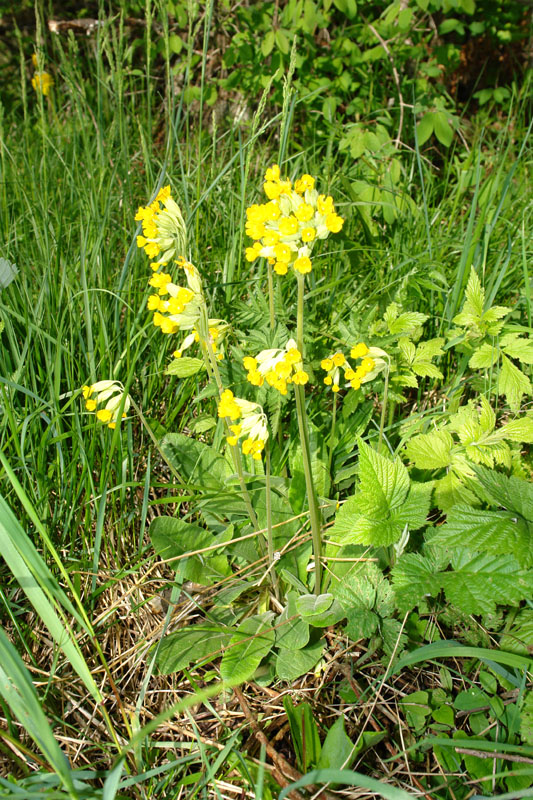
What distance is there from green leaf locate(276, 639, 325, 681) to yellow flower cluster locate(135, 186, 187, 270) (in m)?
1.03

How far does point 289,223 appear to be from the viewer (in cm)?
119

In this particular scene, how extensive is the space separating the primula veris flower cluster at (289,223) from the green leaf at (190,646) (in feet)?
2.96

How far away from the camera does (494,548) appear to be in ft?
3.91

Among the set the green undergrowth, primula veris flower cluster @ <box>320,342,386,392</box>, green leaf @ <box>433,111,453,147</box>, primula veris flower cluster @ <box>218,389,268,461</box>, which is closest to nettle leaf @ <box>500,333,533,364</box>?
the green undergrowth

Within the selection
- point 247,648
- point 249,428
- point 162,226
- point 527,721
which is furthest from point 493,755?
point 162,226

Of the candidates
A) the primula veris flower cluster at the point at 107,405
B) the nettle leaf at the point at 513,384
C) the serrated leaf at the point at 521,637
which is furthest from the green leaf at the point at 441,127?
the serrated leaf at the point at 521,637

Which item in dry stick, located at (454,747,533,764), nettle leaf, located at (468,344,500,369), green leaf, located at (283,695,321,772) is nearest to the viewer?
dry stick, located at (454,747,533,764)

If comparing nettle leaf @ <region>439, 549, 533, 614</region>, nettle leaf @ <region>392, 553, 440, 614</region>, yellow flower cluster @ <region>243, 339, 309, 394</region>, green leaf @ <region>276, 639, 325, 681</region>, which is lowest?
green leaf @ <region>276, 639, 325, 681</region>

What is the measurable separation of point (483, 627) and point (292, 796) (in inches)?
24.1

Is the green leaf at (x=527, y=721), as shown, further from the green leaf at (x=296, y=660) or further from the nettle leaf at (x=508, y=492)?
the green leaf at (x=296, y=660)

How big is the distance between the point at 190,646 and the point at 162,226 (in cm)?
106

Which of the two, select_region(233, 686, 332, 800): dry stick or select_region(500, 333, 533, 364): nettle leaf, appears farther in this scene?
select_region(500, 333, 533, 364): nettle leaf

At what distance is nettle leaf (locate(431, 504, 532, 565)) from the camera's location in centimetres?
119

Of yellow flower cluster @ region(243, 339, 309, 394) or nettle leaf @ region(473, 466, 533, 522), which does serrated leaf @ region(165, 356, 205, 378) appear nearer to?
yellow flower cluster @ region(243, 339, 309, 394)
